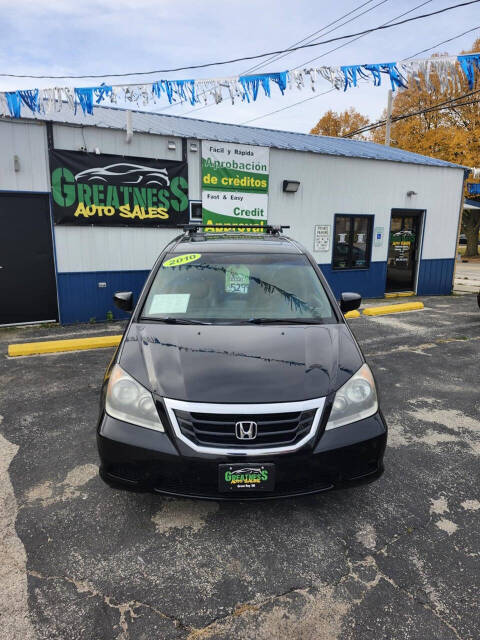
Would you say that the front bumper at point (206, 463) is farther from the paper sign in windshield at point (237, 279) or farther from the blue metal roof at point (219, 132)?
the blue metal roof at point (219, 132)

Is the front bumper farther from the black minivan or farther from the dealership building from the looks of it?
the dealership building

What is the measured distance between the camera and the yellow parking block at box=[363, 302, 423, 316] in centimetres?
966

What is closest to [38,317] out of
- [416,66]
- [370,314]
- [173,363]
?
[173,363]

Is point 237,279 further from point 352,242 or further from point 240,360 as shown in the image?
point 352,242

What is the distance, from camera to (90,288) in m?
8.19

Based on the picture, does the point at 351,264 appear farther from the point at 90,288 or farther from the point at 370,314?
the point at 90,288

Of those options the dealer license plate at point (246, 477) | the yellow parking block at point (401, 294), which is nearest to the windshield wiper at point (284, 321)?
the dealer license plate at point (246, 477)

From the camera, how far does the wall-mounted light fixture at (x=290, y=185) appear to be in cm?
981

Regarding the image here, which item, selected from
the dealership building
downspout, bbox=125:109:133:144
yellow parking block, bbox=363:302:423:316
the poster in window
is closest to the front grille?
the dealership building

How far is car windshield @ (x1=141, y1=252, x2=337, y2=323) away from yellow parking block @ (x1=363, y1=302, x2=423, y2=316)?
6351 millimetres

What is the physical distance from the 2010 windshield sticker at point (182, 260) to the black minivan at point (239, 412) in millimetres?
827

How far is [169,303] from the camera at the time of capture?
10.9 ft

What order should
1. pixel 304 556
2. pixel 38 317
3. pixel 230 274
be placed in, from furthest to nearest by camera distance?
pixel 38 317 → pixel 230 274 → pixel 304 556

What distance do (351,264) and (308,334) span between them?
8.97m
